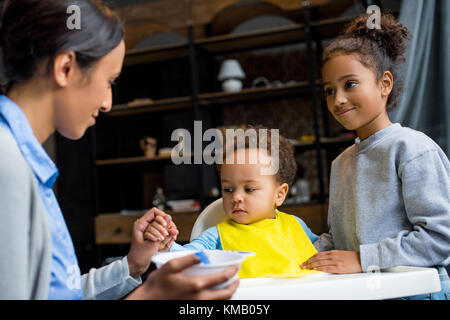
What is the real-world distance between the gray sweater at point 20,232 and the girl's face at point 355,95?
0.81 metres

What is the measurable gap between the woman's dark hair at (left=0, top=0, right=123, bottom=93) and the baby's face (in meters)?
0.62

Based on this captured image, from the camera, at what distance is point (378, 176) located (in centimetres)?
111

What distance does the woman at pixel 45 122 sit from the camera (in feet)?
1.84

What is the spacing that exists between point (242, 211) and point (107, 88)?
1.98ft

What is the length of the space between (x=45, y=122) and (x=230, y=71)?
3.35 meters

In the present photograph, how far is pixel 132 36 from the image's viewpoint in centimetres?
428

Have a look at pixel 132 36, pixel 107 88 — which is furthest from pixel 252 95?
pixel 107 88

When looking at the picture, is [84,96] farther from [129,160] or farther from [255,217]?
[129,160]

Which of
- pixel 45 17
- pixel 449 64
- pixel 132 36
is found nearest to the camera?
pixel 45 17

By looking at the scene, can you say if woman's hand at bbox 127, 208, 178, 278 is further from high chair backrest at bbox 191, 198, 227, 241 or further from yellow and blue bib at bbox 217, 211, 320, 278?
high chair backrest at bbox 191, 198, 227, 241

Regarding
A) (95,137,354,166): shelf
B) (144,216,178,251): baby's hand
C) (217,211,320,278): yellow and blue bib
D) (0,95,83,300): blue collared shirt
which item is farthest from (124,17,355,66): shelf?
(0,95,83,300): blue collared shirt

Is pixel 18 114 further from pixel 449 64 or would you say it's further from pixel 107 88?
pixel 449 64

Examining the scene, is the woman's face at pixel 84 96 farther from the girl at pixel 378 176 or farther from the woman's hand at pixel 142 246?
the girl at pixel 378 176

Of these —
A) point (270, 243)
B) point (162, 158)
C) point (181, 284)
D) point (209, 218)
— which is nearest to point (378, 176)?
point (270, 243)
